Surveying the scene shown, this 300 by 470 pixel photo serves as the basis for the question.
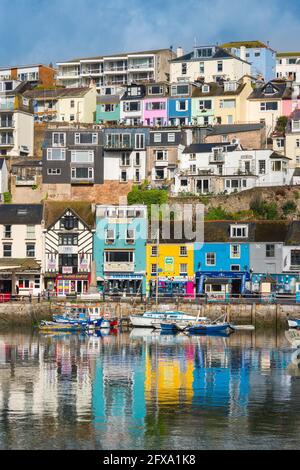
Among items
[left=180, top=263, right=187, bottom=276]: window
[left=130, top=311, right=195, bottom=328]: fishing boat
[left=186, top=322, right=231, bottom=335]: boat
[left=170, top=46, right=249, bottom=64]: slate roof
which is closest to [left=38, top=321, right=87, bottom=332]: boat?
[left=130, top=311, right=195, bottom=328]: fishing boat

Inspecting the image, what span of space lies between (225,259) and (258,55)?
128ft

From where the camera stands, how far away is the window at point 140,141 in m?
87.1

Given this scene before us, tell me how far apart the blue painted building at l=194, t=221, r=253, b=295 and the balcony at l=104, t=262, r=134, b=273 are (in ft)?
14.3

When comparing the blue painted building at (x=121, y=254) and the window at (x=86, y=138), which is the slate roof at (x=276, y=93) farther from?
the blue painted building at (x=121, y=254)

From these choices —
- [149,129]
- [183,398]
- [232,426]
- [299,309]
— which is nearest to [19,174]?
[149,129]

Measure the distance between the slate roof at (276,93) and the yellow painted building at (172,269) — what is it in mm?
23177

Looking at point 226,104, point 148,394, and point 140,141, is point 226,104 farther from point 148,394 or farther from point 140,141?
point 148,394

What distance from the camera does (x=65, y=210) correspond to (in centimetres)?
7625

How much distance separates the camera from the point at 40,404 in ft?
134

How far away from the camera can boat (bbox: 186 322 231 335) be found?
65.6m

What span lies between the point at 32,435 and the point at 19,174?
51.9 meters

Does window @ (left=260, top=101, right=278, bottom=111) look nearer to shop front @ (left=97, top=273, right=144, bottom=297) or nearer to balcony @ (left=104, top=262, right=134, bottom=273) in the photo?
balcony @ (left=104, top=262, right=134, bottom=273)

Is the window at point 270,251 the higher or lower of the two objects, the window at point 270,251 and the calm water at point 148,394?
the higher

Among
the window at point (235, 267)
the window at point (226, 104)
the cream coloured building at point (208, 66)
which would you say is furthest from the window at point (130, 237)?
the cream coloured building at point (208, 66)
